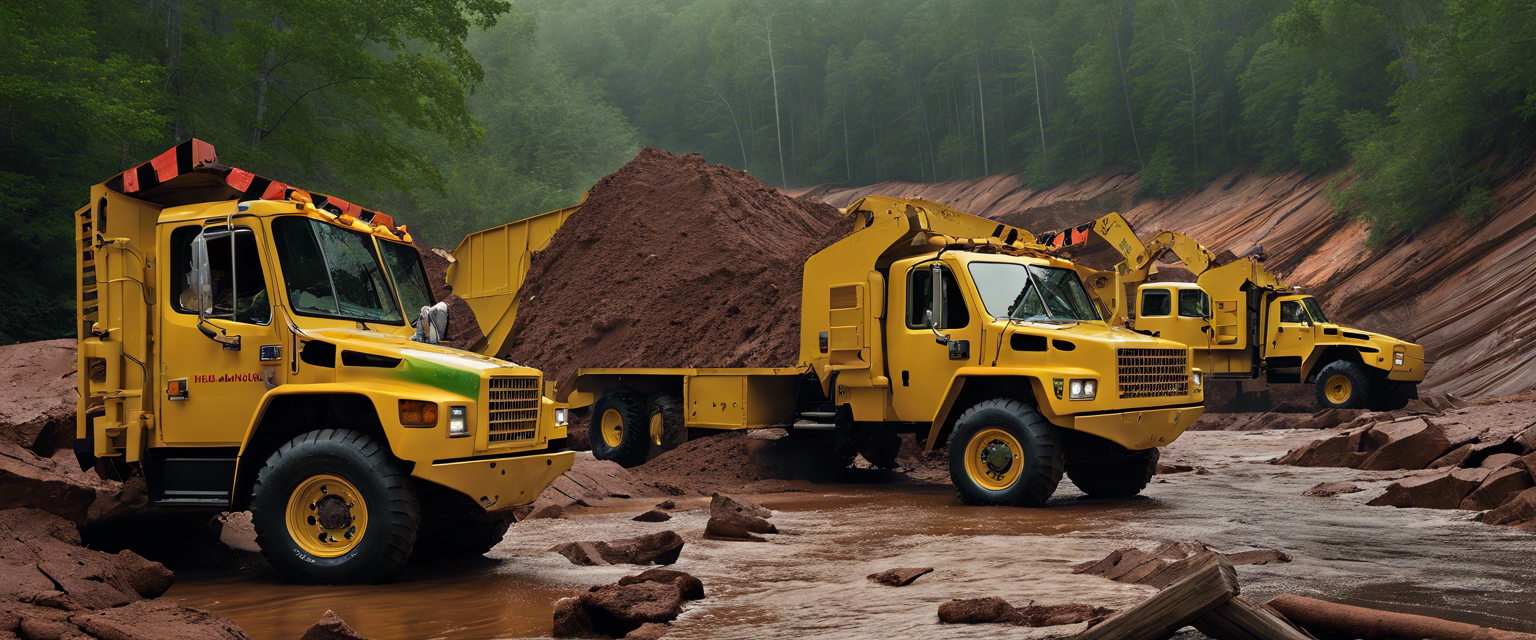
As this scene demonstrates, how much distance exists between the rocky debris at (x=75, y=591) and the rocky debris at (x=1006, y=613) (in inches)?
127

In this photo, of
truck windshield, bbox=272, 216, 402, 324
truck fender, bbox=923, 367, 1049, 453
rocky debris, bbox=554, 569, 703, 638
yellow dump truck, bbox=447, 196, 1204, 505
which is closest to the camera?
rocky debris, bbox=554, 569, 703, 638

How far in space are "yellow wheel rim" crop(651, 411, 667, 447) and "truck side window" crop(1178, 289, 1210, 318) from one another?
1233cm

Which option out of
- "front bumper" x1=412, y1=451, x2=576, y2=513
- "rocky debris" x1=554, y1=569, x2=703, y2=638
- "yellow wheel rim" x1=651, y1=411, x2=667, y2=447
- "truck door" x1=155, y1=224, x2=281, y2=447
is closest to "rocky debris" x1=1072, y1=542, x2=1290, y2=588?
"rocky debris" x1=554, y1=569, x2=703, y2=638

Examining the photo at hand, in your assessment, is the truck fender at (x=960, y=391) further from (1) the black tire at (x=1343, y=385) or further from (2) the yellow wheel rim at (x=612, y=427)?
(1) the black tire at (x=1343, y=385)

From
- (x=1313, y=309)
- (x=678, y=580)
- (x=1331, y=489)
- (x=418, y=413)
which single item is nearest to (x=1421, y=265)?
(x=1313, y=309)

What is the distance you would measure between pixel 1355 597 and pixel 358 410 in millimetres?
Result: 5705

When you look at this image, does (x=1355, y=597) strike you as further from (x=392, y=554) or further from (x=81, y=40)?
(x=81, y=40)

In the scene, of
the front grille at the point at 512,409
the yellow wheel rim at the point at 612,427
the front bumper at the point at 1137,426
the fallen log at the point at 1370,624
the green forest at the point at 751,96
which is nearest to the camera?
the fallen log at the point at 1370,624

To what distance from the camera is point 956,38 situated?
67.8 metres

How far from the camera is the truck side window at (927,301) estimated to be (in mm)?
11062

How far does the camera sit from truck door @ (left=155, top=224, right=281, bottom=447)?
7012 millimetres

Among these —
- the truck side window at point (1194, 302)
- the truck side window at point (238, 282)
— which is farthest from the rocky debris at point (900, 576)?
the truck side window at point (1194, 302)

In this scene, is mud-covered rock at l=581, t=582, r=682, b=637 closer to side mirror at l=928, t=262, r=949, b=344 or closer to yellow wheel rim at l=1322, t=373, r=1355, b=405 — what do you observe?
side mirror at l=928, t=262, r=949, b=344

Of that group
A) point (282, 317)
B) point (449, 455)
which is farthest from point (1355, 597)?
point (282, 317)
